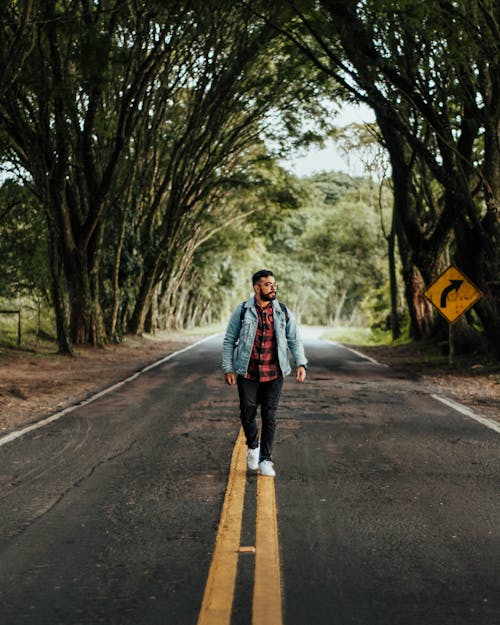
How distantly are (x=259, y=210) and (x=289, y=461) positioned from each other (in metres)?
34.8

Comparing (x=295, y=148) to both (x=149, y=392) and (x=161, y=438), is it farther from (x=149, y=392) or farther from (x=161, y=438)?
(x=161, y=438)

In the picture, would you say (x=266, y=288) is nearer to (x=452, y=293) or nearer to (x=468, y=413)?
(x=468, y=413)

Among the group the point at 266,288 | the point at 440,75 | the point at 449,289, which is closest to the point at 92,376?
the point at 449,289

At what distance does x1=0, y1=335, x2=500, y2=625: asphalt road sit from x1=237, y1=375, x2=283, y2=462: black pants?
34cm

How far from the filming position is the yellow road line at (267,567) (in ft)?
13.1

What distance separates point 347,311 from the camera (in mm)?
88938

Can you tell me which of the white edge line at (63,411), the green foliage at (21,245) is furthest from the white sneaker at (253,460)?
the green foliage at (21,245)

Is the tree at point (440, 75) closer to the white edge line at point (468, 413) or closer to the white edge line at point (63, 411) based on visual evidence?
the white edge line at point (468, 413)

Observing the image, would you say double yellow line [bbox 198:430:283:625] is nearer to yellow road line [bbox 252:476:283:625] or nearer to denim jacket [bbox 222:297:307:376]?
yellow road line [bbox 252:476:283:625]

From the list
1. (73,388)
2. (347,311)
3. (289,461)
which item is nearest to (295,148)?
(73,388)

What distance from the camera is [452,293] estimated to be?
17938mm

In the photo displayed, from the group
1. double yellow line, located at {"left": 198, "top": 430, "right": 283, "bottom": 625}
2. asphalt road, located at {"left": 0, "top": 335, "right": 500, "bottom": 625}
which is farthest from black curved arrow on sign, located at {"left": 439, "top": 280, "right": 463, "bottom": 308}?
double yellow line, located at {"left": 198, "top": 430, "right": 283, "bottom": 625}

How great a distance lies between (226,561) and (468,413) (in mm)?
7177

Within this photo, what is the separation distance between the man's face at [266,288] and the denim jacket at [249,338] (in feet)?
0.58
